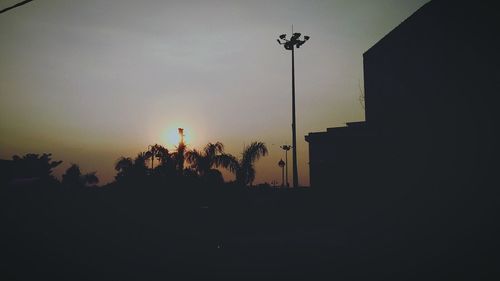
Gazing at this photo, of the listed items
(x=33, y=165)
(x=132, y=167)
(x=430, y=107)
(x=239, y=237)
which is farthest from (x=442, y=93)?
(x=33, y=165)

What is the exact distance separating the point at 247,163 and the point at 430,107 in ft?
44.3

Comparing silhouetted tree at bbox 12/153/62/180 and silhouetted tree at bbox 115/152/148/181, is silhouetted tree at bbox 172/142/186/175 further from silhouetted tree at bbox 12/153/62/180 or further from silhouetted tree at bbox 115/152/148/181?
silhouetted tree at bbox 12/153/62/180

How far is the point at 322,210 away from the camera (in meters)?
17.7

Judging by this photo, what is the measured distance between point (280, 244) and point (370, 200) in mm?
7605

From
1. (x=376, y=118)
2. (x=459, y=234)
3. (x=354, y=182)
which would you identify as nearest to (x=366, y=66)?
(x=376, y=118)

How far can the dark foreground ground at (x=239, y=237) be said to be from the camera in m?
7.24

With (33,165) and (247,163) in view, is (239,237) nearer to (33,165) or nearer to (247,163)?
(247,163)

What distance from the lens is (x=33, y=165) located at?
91.6 feet

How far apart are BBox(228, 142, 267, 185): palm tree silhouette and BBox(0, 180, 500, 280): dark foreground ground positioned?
5413 mm

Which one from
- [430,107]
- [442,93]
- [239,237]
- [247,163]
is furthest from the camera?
[247,163]

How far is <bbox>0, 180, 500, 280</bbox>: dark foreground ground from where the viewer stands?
23.7 feet

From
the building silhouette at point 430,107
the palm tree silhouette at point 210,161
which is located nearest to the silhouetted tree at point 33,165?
the palm tree silhouette at point 210,161

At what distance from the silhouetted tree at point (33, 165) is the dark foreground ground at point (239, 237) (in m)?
14.4

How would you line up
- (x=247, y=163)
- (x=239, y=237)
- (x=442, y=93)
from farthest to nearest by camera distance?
1. (x=247, y=163)
2. (x=442, y=93)
3. (x=239, y=237)
